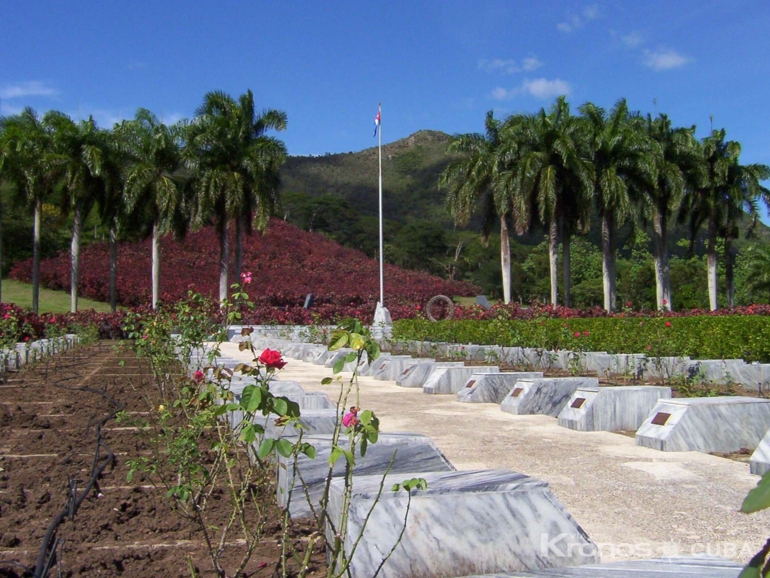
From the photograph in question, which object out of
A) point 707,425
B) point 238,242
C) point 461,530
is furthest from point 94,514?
point 238,242

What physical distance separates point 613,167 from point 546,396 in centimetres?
2170

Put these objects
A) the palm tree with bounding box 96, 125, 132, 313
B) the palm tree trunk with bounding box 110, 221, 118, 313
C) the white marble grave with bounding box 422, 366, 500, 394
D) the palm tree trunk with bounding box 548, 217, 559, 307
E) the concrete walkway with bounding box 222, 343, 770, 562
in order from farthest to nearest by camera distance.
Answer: the palm tree with bounding box 96, 125, 132, 313
the palm tree trunk with bounding box 110, 221, 118, 313
the palm tree trunk with bounding box 548, 217, 559, 307
the white marble grave with bounding box 422, 366, 500, 394
the concrete walkway with bounding box 222, 343, 770, 562

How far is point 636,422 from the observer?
6574mm

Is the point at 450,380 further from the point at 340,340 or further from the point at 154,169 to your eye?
the point at 154,169

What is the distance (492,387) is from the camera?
8.59 m

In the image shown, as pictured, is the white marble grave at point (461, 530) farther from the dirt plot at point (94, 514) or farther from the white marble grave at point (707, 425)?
the white marble grave at point (707, 425)

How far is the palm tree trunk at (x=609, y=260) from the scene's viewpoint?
89.7 ft

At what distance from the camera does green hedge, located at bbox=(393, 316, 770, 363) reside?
9.23 metres

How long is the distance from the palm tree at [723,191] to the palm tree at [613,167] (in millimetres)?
6504

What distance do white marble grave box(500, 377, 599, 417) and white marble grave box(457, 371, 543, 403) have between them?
946 millimetres

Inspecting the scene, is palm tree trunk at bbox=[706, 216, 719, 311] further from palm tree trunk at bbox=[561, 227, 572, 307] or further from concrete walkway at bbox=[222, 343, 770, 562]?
concrete walkway at bbox=[222, 343, 770, 562]

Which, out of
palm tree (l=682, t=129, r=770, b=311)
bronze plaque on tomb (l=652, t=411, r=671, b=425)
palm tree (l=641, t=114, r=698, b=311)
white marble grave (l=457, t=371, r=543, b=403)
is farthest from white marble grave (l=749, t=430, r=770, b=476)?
palm tree (l=682, t=129, r=770, b=311)

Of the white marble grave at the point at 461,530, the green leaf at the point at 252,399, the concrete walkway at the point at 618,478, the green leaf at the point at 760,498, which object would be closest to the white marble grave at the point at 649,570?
the white marble grave at the point at 461,530

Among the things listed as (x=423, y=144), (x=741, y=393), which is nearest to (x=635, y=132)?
(x=741, y=393)
